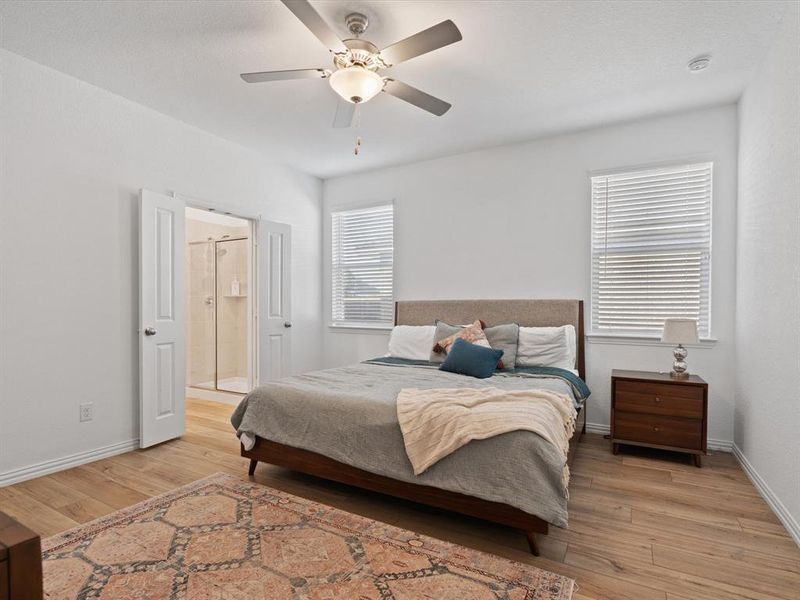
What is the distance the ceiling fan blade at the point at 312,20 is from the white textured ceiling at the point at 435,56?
0.36 meters

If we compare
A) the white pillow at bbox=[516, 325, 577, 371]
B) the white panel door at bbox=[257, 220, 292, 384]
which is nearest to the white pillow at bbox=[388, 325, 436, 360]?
the white pillow at bbox=[516, 325, 577, 371]

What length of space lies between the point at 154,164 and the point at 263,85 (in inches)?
49.3

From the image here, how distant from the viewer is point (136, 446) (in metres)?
3.54

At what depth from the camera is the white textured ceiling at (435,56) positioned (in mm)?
2406

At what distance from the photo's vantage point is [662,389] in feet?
10.8

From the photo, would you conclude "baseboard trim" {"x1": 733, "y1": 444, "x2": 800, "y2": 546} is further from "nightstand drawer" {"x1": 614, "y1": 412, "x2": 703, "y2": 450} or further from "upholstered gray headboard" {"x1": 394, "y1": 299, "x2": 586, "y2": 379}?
"upholstered gray headboard" {"x1": 394, "y1": 299, "x2": 586, "y2": 379}

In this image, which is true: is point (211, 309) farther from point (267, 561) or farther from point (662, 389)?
point (662, 389)

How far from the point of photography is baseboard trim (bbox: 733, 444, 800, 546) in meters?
2.19

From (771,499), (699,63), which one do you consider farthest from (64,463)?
(699,63)

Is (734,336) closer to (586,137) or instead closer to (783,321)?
(783,321)

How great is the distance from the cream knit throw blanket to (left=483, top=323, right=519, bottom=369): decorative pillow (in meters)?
1.02

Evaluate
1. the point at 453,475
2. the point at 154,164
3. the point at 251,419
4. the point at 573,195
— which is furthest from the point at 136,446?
the point at 573,195

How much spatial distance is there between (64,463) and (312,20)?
10.9 feet

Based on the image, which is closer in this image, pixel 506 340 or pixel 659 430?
pixel 659 430
